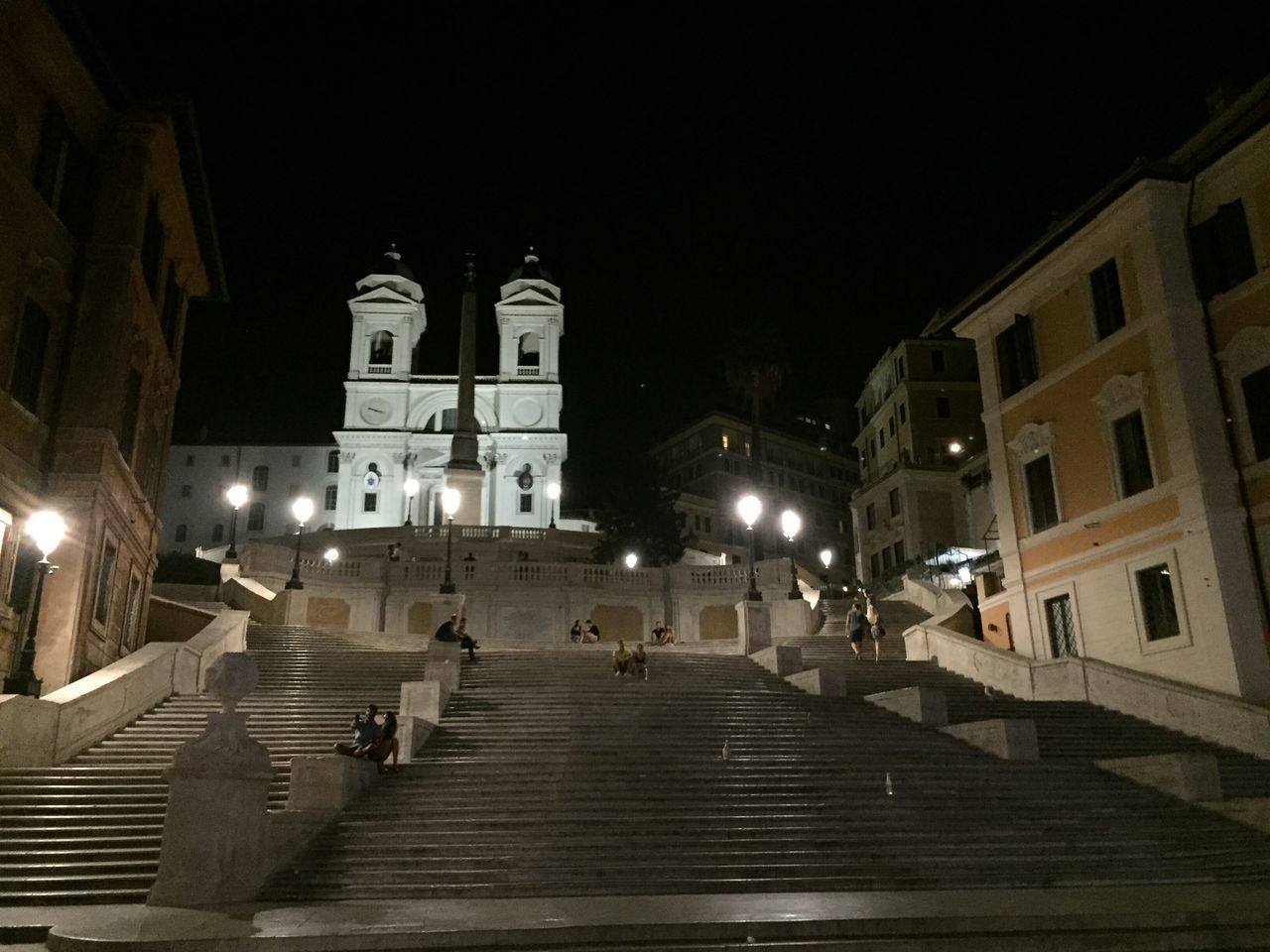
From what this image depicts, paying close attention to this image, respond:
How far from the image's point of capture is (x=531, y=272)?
84812 millimetres

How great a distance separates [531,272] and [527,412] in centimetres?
1300

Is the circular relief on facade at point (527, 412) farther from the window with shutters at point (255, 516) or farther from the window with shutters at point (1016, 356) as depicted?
the window with shutters at point (1016, 356)

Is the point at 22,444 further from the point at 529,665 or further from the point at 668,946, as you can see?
the point at 668,946

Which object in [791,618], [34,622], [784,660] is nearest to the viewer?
[34,622]

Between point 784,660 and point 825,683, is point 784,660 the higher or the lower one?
the higher one

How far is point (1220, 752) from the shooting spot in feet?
59.8

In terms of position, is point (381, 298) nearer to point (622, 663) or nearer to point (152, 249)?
point (152, 249)

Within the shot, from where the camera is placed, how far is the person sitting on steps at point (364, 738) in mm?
14484

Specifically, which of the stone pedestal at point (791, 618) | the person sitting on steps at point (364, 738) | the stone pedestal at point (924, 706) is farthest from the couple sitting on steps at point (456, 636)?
the stone pedestal at point (791, 618)

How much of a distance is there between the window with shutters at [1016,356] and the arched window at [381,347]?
61043 millimetres

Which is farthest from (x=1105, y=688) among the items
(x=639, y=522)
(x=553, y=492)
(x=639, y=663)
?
(x=553, y=492)

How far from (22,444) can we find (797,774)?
50.7 ft

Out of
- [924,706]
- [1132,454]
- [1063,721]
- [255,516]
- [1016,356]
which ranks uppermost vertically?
[255,516]

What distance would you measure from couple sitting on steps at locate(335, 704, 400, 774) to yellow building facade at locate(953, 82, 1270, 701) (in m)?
16.3
